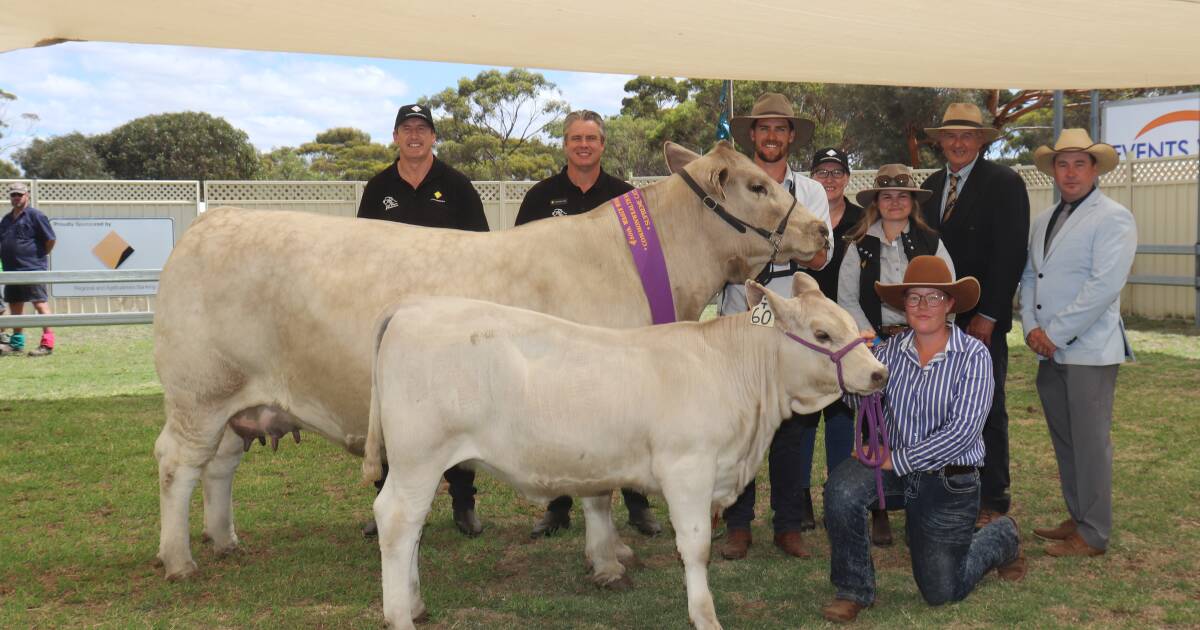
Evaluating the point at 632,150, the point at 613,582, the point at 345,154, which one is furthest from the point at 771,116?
the point at 345,154

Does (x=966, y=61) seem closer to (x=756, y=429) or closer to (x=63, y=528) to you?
(x=756, y=429)

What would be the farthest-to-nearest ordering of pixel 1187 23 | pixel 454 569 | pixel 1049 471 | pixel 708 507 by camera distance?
pixel 1049 471 < pixel 1187 23 < pixel 454 569 < pixel 708 507

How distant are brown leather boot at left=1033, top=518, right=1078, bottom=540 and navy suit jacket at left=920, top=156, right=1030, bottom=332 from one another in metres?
1.15

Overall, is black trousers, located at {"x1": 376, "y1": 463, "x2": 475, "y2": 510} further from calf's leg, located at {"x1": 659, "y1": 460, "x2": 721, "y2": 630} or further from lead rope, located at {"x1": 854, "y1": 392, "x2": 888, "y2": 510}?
lead rope, located at {"x1": 854, "y1": 392, "x2": 888, "y2": 510}

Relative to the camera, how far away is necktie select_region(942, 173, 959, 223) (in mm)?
5871

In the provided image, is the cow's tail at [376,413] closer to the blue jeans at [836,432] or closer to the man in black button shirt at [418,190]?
the man in black button shirt at [418,190]

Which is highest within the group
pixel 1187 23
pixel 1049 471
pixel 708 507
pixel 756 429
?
pixel 1187 23

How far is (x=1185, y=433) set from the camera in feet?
26.2

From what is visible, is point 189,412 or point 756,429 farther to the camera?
point 189,412

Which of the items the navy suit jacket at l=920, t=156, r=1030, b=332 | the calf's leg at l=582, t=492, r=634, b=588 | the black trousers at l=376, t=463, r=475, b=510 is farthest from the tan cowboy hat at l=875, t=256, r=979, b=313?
the black trousers at l=376, t=463, r=475, b=510

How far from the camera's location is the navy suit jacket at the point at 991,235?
5652mm

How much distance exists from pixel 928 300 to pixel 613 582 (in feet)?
6.79

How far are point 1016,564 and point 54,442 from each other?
7569 mm

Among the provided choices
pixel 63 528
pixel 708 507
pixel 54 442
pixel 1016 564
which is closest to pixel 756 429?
pixel 708 507
